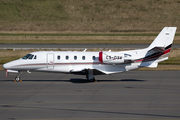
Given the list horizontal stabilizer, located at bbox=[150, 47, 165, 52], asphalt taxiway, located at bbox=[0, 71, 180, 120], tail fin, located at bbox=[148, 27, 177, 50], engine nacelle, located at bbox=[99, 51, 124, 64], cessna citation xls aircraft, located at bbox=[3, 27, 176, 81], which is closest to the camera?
asphalt taxiway, located at bbox=[0, 71, 180, 120]

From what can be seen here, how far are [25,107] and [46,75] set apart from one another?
1275cm

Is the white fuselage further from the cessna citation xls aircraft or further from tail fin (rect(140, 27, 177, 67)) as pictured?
tail fin (rect(140, 27, 177, 67))

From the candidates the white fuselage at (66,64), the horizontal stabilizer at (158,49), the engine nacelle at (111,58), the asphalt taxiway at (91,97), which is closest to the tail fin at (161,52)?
the horizontal stabilizer at (158,49)

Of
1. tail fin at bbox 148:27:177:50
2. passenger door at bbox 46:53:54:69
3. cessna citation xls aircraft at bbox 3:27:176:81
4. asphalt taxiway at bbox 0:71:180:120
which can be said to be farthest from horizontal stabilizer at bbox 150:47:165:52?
passenger door at bbox 46:53:54:69

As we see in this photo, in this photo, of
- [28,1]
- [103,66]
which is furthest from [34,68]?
[28,1]

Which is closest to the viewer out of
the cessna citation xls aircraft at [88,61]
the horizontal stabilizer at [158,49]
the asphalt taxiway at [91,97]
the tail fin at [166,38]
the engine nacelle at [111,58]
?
the asphalt taxiway at [91,97]

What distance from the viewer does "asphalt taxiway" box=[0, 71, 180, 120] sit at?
1748 cm

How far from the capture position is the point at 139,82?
27734 mm

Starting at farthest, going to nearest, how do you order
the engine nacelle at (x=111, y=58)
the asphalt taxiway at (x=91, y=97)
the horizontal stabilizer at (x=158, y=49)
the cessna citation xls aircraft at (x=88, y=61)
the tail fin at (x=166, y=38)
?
the tail fin at (x=166, y=38) → the cessna citation xls aircraft at (x=88, y=61) → the engine nacelle at (x=111, y=58) → the horizontal stabilizer at (x=158, y=49) → the asphalt taxiway at (x=91, y=97)

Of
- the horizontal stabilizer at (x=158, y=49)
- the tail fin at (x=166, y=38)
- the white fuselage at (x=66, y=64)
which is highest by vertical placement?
the tail fin at (x=166, y=38)

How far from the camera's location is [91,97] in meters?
21.8

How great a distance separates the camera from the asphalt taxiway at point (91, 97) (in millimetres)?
17484

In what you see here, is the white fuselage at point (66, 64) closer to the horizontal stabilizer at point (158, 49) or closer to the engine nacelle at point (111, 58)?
the engine nacelle at point (111, 58)

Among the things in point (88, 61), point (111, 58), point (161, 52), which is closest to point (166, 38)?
point (161, 52)
